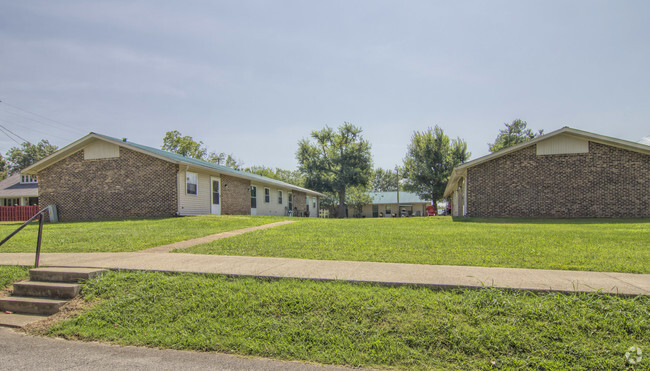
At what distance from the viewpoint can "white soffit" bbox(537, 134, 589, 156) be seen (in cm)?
1631

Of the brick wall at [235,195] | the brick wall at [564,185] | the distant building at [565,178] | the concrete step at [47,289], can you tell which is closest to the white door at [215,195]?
the brick wall at [235,195]

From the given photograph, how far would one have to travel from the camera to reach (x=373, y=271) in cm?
530

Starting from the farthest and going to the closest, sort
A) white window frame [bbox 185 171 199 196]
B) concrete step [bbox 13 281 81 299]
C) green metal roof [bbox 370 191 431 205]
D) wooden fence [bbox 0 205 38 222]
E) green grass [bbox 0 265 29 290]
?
green metal roof [bbox 370 191 431 205] → wooden fence [bbox 0 205 38 222] → white window frame [bbox 185 171 199 196] → green grass [bbox 0 265 29 290] → concrete step [bbox 13 281 81 299]

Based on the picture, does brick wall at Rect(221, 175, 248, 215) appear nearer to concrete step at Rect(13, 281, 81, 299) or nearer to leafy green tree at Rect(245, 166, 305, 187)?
concrete step at Rect(13, 281, 81, 299)

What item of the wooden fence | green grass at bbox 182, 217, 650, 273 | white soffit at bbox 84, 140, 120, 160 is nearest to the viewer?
green grass at bbox 182, 217, 650, 273

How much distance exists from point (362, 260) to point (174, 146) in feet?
146

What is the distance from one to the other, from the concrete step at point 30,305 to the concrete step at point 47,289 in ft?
0.30

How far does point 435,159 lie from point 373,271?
3298cm

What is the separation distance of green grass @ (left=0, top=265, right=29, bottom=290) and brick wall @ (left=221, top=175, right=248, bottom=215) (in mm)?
14273

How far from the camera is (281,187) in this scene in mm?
29641

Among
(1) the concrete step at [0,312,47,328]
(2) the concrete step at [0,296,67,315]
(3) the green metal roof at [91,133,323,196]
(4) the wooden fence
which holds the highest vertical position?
(3) the green metal roof at [91,133,323,196]

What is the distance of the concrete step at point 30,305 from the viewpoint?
4711 millimetres

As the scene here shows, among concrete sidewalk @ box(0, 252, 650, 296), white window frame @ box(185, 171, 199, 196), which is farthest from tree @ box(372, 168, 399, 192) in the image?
concrete sidewalk @ box(0, 252, 650, 296)

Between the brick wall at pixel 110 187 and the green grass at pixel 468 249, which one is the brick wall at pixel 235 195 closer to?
the brick wall at pixel 110 187
